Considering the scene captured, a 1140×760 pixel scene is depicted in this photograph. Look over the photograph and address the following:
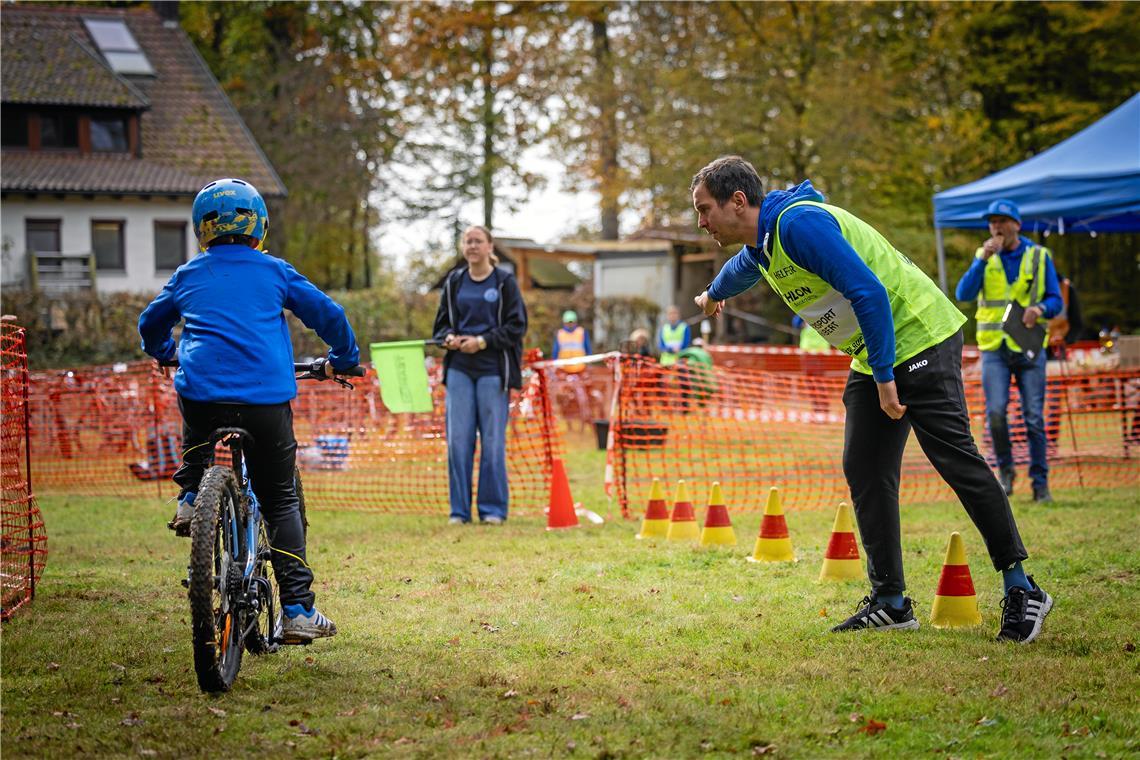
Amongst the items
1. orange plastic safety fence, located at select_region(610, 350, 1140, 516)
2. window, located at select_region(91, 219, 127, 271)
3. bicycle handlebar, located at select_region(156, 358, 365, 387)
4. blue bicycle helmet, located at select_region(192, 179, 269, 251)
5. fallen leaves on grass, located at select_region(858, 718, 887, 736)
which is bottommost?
fallen leaves on grass, located at select_region(858, 718, 887, 736)

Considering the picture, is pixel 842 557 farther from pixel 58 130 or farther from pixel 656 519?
pixel 58 130

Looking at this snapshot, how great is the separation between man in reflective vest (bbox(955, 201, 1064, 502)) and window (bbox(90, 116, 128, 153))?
30.2 metres

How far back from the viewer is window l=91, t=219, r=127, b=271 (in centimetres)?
3519

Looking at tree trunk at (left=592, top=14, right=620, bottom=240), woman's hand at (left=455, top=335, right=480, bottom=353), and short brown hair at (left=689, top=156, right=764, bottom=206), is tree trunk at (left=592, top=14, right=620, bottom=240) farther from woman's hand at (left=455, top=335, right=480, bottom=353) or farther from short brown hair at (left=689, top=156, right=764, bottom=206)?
short brown hair at (left=689, top=156, right=764, bottom=206)

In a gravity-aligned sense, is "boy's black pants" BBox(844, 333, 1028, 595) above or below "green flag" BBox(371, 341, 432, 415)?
below

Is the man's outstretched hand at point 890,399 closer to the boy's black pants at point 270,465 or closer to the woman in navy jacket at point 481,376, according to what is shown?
the boy's black pants at point 270,465

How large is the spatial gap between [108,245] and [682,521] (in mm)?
30632

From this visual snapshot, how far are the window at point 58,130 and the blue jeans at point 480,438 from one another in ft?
94.3

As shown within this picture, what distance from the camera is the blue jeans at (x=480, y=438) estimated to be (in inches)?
368

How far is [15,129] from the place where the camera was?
3397cm

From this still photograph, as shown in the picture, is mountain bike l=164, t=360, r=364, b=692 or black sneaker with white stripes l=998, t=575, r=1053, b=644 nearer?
mountain bike l=164, t=360, r=364, b=692

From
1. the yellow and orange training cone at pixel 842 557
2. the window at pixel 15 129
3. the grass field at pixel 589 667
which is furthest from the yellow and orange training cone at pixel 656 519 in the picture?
the window at pixel 15 129

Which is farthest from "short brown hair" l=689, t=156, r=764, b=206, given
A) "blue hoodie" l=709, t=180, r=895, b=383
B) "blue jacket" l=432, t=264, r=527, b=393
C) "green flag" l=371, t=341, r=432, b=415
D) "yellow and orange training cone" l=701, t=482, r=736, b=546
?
"green flag" l=371, t=341, r=432, b=415

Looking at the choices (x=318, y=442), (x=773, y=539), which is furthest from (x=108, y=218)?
(x=773, y=539)
